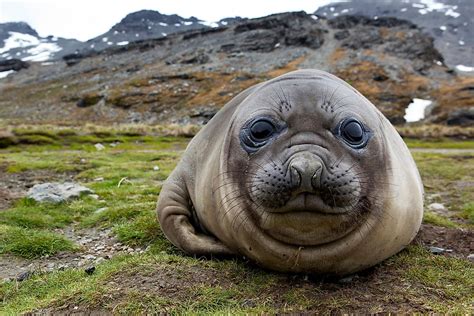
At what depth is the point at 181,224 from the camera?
548cm

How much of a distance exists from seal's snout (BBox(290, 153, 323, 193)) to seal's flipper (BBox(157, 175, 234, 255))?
1638 millimetres

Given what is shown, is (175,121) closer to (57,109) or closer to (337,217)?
(57,109)

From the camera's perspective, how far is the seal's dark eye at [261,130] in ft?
13.1

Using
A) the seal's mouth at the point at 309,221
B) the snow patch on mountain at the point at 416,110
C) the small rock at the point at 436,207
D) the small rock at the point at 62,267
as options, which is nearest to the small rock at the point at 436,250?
the seal's mouth at the point at 309,221

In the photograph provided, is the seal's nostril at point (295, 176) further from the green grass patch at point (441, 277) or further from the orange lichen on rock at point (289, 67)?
the orange lichen on rock at point (289, 67)

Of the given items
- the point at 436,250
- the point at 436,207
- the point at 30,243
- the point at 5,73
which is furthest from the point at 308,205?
the point at 5,73

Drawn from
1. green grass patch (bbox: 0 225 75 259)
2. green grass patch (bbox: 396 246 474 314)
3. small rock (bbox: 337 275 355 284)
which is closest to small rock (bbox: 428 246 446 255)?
green grass patch (bbox: 396 246 474 314)

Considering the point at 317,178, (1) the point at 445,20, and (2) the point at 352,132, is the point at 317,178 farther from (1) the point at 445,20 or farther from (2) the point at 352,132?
(1) the point at 445,20

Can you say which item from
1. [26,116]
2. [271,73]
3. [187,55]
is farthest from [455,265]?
[187,55]

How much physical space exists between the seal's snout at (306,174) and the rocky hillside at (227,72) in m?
43.6

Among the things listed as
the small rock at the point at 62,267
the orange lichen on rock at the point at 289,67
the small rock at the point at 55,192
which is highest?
the small rock at the point at 62,267

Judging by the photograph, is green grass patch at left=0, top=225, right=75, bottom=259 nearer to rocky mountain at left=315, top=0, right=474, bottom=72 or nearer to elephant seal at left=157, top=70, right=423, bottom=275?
elephant seal at left=157, top=70, right=423, bottom=275

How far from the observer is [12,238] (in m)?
6.10

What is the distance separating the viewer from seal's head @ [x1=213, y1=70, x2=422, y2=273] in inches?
141
